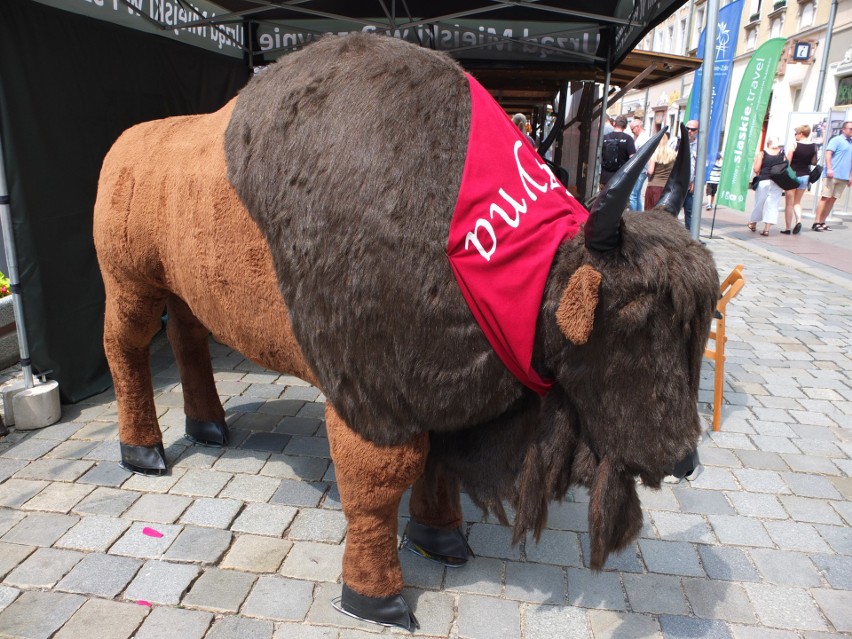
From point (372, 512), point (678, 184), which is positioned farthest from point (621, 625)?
point (678, 184)

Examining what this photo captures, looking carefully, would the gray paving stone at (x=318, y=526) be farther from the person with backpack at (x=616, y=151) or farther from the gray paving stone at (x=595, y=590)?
the person with backpack at (x=616, y=151)

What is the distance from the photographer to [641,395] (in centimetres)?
193

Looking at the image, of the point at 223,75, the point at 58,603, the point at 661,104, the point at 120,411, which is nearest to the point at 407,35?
the point at 223,75

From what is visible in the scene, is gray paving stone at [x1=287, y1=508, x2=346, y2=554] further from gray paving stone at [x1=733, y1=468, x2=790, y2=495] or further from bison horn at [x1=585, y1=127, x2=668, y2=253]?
gray paving stone at [x1=733, y1=468, x2=790, y2=495]

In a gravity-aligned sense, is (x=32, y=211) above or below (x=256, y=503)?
above

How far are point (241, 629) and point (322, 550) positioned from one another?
1.82ft

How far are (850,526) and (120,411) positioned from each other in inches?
151

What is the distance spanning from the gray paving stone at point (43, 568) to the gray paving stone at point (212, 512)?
0.50 m

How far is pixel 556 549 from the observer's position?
2967 mm

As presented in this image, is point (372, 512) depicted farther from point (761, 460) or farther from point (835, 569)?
point (761, 460)

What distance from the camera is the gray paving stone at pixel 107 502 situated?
124 inches

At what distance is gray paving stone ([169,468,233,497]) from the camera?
3.36 meters

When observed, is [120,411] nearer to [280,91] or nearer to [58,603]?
[58,603]

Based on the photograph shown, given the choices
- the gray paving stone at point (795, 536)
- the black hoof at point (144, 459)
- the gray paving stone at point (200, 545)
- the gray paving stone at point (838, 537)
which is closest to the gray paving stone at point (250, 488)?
the gray paving stone at point (200, 545)
